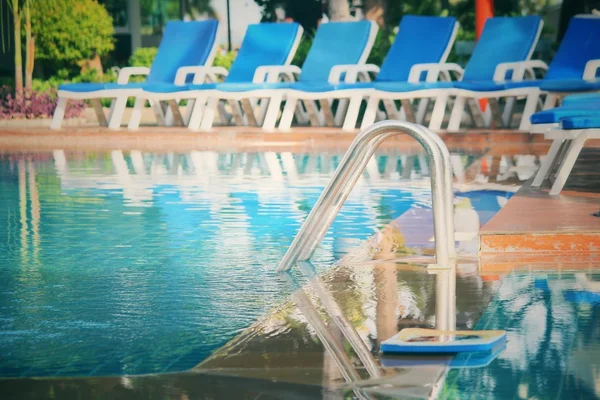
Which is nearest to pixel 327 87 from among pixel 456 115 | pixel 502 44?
pixel 456 115

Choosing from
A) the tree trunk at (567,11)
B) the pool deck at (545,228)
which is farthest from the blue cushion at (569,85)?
the tree trunk at (567,11)

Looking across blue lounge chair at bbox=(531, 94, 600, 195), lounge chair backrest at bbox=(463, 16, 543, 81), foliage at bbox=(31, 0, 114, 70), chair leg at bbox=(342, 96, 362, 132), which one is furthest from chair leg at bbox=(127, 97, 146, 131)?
blue lounge chair at bbox=(531, 94, 600, 195)

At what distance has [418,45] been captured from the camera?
14.2 m

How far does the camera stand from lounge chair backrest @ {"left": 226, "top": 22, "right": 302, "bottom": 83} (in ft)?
47.9

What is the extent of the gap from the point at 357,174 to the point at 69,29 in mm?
17086

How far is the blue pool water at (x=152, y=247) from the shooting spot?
3787mm

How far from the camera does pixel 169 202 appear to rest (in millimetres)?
7961

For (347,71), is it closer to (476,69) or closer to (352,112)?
(352,112)

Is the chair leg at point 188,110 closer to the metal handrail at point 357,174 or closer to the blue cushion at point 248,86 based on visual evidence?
the blue cushion at point 248,86

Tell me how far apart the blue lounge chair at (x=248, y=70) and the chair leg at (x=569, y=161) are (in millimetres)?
6970

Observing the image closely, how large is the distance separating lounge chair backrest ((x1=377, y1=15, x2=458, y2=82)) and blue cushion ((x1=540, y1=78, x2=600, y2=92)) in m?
2.19

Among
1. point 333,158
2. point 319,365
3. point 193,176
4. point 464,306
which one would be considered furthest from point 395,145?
point 319,365

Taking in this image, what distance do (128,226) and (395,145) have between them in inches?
259

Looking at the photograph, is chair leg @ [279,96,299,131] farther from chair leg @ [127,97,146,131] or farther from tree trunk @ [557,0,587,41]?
tree trunk @ [557,0,587,41]
